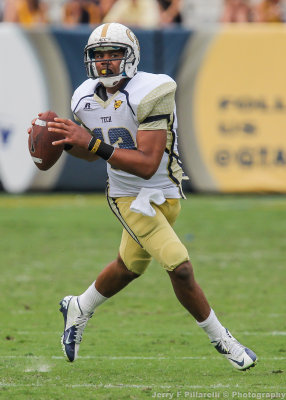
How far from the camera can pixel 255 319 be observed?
5730 mm

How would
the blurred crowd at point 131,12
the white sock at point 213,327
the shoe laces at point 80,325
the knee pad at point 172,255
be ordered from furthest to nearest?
1. the blurred crowd at point 131,12
2. the shoe laces at point 80,325
3. the white sock at point 213,327
4. the knee pad at point 172,255

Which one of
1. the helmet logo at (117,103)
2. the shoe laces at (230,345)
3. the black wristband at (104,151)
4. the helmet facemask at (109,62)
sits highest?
the helmet facemask at (109,62)

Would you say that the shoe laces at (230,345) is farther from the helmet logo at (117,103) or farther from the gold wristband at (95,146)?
the helmet logo at (117,103)

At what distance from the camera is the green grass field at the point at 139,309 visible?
4.37m

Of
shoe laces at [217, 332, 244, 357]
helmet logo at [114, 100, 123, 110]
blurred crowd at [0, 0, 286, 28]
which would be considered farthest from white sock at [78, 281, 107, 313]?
blurred crowd at [0, 0, 286, 28]

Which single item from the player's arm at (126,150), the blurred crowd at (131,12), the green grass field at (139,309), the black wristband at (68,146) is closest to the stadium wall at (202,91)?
the green grass field at (139,309)

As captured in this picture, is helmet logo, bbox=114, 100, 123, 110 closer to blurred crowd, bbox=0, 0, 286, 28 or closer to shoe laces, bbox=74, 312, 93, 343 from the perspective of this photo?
shoe laces, bbox=74, 312, 93, 343

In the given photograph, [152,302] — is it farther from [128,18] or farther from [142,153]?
[128,18]

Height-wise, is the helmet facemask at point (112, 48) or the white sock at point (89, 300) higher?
the helmet facemask at point (112, 48)

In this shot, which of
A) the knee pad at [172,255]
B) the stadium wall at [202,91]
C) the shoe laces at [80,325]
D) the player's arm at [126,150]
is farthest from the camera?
the stadium wall at [202,91]

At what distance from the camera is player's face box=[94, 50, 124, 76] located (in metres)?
4.55

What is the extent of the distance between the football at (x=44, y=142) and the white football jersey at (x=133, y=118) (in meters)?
0.25

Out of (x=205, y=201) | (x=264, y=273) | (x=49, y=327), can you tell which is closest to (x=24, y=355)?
(x=49, y=327)

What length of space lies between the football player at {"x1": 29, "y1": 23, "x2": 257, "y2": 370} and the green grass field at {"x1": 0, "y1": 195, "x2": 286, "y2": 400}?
26 cm
